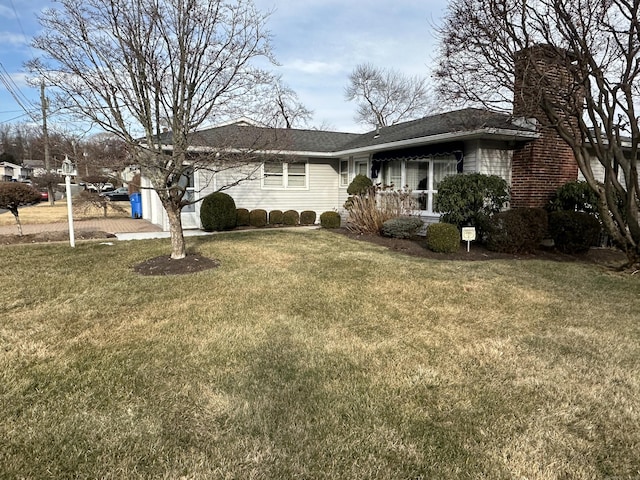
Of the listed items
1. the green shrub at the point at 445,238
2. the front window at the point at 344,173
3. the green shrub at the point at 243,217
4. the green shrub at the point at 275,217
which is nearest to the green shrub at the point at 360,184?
the front window at the point at 344,173

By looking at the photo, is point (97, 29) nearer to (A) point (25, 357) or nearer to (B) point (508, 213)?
(A) point (25, 357)

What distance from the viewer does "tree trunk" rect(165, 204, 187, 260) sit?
6344mm

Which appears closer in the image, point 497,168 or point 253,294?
point 253,294

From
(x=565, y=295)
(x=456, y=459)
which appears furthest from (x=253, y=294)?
(x=565, y=295)

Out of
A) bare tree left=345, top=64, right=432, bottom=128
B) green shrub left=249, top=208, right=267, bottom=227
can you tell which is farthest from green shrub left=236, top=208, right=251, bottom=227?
bare tree left=345, top=64, right=432, bottom=128

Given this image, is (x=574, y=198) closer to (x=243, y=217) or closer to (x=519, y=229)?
(x=519, y=229)

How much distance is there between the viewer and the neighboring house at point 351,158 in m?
8.23

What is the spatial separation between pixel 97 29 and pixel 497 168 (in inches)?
338

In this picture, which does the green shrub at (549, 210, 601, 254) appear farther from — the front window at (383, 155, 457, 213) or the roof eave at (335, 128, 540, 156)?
the front window at (383, 155, 457, 213)

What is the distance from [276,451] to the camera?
7.02 feet

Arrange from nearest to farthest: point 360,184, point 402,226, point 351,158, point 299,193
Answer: point 402,226, point 360,184, point 299,193, point 351,158

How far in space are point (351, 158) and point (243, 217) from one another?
463cm

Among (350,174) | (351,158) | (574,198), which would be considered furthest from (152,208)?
(574,198)

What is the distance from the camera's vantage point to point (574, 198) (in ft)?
29.2
